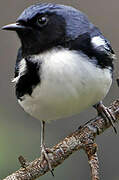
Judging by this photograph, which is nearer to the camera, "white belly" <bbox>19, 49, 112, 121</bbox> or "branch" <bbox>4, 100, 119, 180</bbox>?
"branch" <bbox>4, 100, 119, 180</bbox>

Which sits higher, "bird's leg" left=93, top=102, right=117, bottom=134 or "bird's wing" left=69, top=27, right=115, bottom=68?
"bird's wing" left=69, top=27, right=115, bottom=68

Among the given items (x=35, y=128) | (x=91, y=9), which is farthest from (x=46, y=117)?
(x=91, y=9)

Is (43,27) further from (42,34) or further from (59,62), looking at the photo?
(59,62)

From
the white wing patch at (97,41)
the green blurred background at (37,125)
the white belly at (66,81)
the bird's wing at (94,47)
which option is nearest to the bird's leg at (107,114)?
the white belly at (66,81)

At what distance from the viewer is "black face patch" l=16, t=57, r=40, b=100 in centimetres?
347

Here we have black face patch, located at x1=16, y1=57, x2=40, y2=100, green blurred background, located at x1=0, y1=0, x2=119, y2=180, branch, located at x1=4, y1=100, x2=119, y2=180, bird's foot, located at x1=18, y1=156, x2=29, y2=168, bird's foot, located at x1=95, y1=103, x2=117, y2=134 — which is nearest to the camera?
bird's foot, located at x1=18, y1=156, x2=29, y2=168

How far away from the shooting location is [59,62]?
3.42 m

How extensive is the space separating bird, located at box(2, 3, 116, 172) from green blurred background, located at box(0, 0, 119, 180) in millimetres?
882

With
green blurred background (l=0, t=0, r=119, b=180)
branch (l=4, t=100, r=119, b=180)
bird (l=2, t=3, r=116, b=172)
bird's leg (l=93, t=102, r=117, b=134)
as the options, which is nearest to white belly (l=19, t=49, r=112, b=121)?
bird (l=2, t=3, r=116, b=172)

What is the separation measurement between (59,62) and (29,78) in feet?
0.75

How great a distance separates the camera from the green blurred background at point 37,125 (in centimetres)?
446

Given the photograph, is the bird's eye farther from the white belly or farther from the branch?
the branch

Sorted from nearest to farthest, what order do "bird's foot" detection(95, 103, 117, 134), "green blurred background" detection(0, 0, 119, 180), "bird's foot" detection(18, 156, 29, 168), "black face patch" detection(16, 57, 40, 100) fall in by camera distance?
"bird's foot" detection(18, 156, 29, 168) → "bird's foot" detection(95, 103, 117, 134) → "black face patch" detection(16, 57, 40, 100) → "green blurred background" detection(0, 0, 119, 180)

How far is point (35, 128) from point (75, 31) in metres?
1.96
